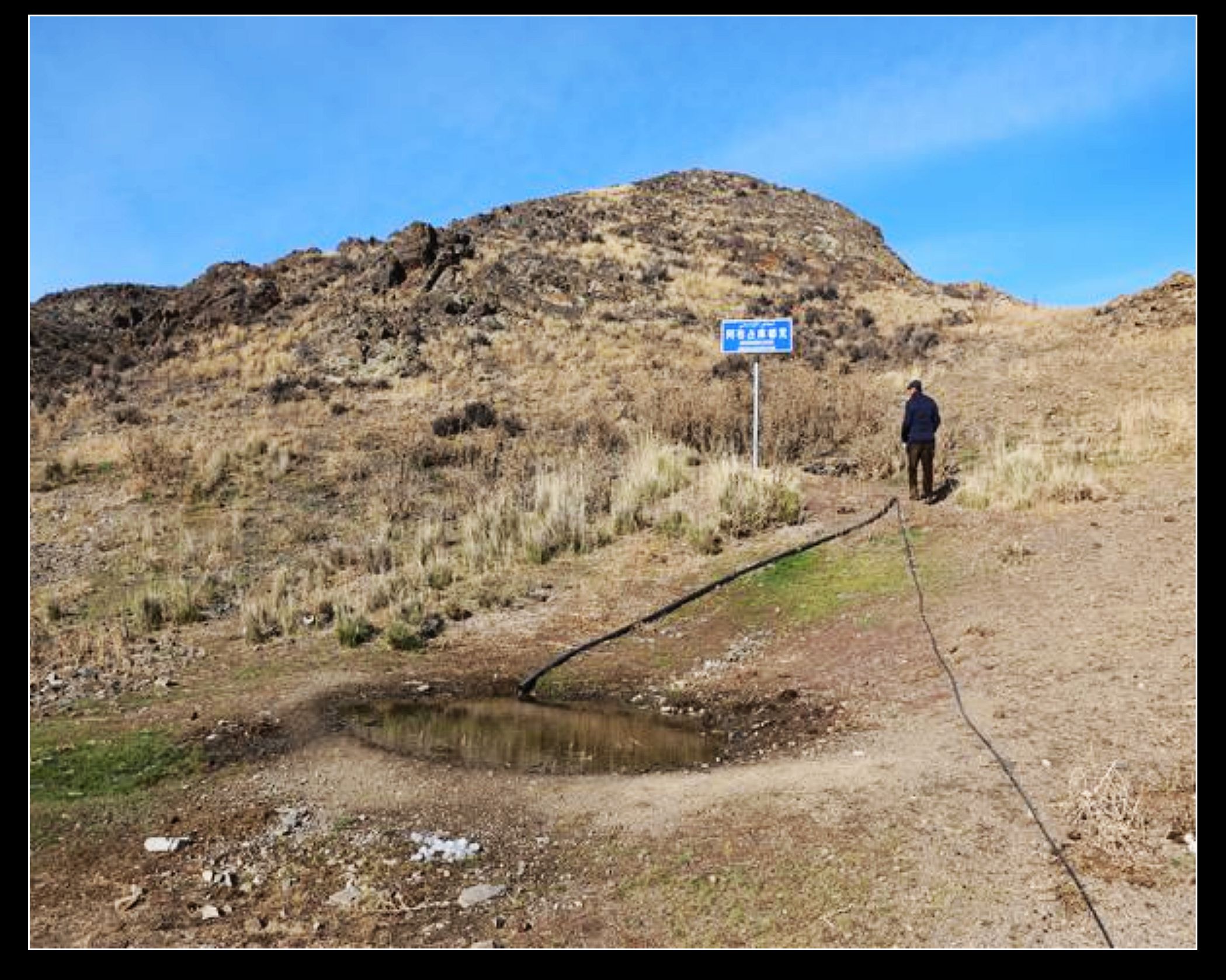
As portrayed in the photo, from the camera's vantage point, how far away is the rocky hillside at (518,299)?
27.9 meters

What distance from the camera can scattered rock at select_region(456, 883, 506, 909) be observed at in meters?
4.50

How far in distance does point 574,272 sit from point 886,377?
1647cm

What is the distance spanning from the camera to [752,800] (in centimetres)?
543

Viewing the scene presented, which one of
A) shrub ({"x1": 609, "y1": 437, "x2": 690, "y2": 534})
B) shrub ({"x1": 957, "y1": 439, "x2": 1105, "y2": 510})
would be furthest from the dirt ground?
shrub ({"x1": 609, "y1": 437, "x2": 690, "y2": 534})

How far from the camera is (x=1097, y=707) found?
20.2ft

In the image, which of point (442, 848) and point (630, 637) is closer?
point (442, 848)

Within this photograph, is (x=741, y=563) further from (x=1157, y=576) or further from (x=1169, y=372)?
(x=1169, y=372)

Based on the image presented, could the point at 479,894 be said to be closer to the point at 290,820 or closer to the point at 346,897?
the point at 346,897

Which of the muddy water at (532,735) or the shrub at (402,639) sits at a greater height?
the shrub at (402,639)

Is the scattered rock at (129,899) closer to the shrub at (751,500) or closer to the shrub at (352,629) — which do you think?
the shrub at (352,629)

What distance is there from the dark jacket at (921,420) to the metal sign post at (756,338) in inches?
87.4

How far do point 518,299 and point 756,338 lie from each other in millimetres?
19673

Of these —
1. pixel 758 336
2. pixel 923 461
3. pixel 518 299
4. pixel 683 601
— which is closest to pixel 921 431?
pixel 923 461

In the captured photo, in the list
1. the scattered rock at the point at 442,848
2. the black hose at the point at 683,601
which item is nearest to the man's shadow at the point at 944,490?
the black hose at the point at 683,601
